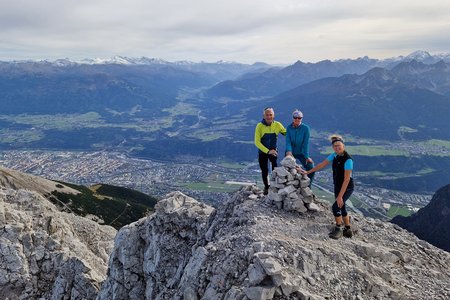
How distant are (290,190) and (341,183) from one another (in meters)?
2.70

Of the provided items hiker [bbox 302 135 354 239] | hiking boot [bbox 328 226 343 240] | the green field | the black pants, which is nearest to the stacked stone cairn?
the black pants

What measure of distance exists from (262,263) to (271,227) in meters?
3.51

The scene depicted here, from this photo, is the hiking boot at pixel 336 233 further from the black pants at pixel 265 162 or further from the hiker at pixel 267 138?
the black pants at pixel 265 162

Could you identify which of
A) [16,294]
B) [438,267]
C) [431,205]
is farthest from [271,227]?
[431,205]

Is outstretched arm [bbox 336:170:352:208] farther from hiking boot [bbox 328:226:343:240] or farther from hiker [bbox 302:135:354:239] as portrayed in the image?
hiking boot [bbox 328:226:343:240]

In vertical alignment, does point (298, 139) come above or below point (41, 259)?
above

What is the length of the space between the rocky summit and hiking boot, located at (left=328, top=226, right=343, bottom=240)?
249 mm

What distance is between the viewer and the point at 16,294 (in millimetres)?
31438

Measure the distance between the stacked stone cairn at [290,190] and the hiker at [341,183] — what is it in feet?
5.70

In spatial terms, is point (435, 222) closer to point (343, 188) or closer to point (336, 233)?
point (336, 233)

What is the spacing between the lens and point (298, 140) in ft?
72.0

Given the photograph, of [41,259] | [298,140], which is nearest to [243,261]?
[298,140]

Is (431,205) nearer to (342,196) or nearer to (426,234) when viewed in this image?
(426,234)

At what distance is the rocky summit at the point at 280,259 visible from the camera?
Result: 49.1 ft
